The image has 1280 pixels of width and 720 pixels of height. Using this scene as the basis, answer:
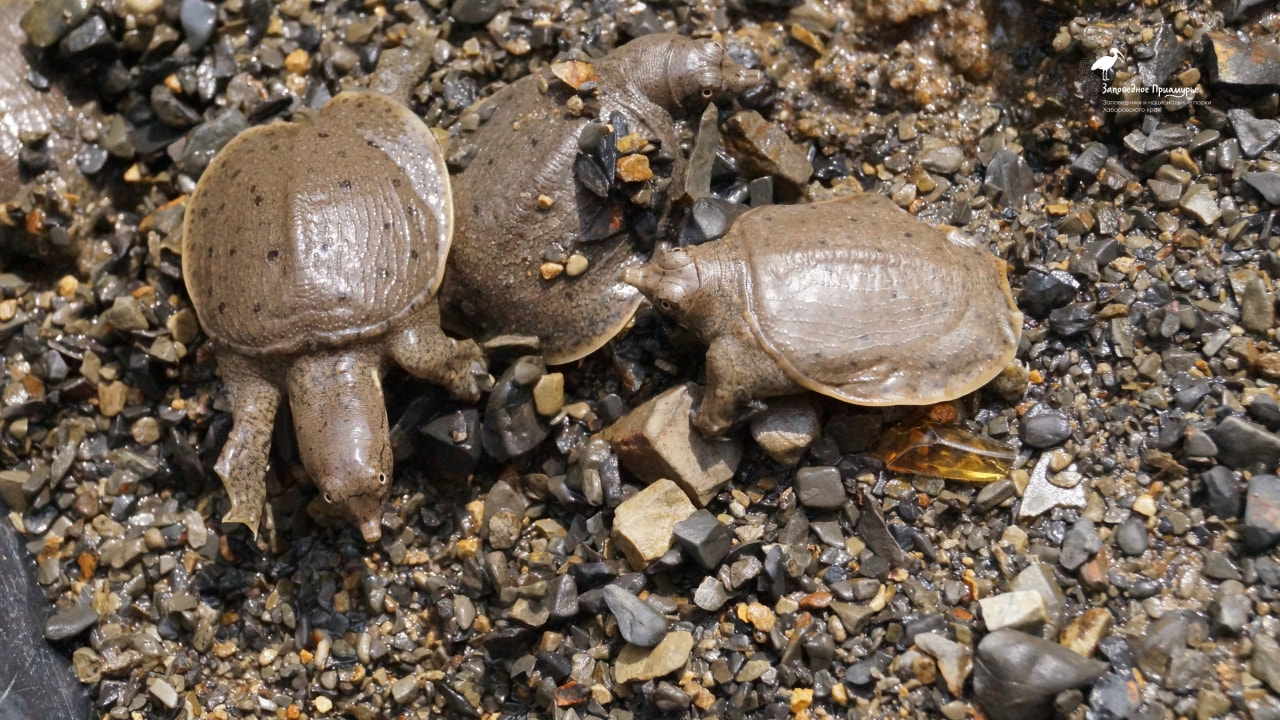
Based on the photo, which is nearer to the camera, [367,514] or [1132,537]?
[1132,537]

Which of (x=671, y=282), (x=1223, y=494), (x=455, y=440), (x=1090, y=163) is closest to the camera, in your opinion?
(x=1223, y=494)

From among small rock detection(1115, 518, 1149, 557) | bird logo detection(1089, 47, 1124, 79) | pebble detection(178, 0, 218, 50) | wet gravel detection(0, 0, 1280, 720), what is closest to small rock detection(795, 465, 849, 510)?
wet gravel detection(0, 0, 1280, 720)

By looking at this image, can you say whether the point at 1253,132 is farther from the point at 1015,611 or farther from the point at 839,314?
the point at 1015,611

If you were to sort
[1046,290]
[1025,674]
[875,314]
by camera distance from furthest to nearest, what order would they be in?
[1046,290]
[875,314]
[1025,674]

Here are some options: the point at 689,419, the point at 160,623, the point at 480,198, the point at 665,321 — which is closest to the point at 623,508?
the point at 689,419

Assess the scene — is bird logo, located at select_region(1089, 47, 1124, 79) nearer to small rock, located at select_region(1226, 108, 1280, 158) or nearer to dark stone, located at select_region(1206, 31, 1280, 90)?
dark stone, located at select_region(1206, 31, 1280, 90)

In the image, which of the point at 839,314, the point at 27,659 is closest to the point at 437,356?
the point at 839,314

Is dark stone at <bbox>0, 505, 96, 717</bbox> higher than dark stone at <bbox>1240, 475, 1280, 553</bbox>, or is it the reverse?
dark stone at <bbox>1240, 475, 1280, 553</bbox>
